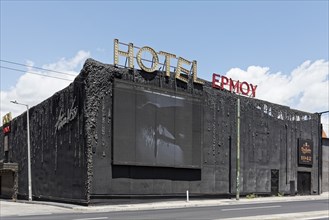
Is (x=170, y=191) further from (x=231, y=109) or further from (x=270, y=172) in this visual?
(x=270, y=172)

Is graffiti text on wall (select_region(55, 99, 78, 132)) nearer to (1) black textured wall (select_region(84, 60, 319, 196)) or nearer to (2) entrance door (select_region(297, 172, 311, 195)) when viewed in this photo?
(1) black textured wall (select_region(84, 60, 319, 196))

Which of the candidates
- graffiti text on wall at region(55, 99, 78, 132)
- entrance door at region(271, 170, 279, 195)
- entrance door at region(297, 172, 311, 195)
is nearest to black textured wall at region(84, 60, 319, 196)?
entrance door at region(271, 170, 279, 195)

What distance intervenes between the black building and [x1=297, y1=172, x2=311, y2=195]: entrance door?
1.58ft

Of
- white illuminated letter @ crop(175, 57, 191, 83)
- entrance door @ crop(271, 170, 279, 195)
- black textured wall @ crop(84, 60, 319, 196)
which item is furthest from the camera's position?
entrance door @ crop(271, 170, 279, 195)

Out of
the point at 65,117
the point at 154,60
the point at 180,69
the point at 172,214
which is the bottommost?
the point at 172,214

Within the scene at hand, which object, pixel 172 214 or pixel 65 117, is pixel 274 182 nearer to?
pixel 65 117

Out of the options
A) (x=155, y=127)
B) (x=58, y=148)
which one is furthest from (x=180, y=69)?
(x=58, y=148)

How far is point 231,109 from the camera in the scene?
126 ft

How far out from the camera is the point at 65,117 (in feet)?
107

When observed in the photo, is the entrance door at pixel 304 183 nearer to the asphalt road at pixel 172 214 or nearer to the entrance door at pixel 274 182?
the entrance door at pixel 274 182

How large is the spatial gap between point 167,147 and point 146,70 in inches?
238

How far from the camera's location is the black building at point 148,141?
29234mm

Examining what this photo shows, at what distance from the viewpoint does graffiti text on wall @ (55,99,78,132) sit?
1220 inches

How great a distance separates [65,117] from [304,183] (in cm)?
2722
